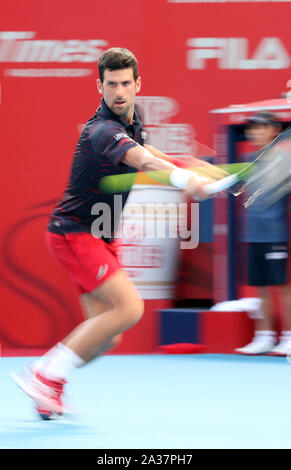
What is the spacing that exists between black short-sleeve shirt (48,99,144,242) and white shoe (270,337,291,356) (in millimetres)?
2332

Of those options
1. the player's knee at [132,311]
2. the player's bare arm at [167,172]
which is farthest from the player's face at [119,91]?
the player's knee at [132,311]

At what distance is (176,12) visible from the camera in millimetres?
6355

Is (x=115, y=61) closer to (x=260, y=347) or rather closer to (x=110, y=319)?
(x=110, y=319)

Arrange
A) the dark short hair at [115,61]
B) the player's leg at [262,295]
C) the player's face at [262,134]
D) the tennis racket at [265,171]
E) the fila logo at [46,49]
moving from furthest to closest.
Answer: the fila logo at [46,49]
the player's leg at [262,295]
the player's face at [262,134]
the dark short hair at [115,61]
the tennis racket at [265,171]

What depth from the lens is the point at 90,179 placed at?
3998 mm

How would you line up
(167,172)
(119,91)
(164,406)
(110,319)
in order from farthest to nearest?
1. (164,406)
2. (119,91)
3. (110,319)
4. (167,172)

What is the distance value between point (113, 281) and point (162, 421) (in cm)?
69

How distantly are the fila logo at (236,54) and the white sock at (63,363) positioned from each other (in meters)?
3.03

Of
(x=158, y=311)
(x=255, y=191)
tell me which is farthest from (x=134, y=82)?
(x=158, y=311)

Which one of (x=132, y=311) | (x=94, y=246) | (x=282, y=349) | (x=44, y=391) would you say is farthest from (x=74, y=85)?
(x=44, y=391)

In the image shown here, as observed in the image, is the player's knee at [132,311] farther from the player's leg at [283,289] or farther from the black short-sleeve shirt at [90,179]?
the player's leg at [283,289]

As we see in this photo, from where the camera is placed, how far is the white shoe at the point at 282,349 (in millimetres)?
6035

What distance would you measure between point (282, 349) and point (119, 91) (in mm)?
2693

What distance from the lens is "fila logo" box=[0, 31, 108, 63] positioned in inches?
249
